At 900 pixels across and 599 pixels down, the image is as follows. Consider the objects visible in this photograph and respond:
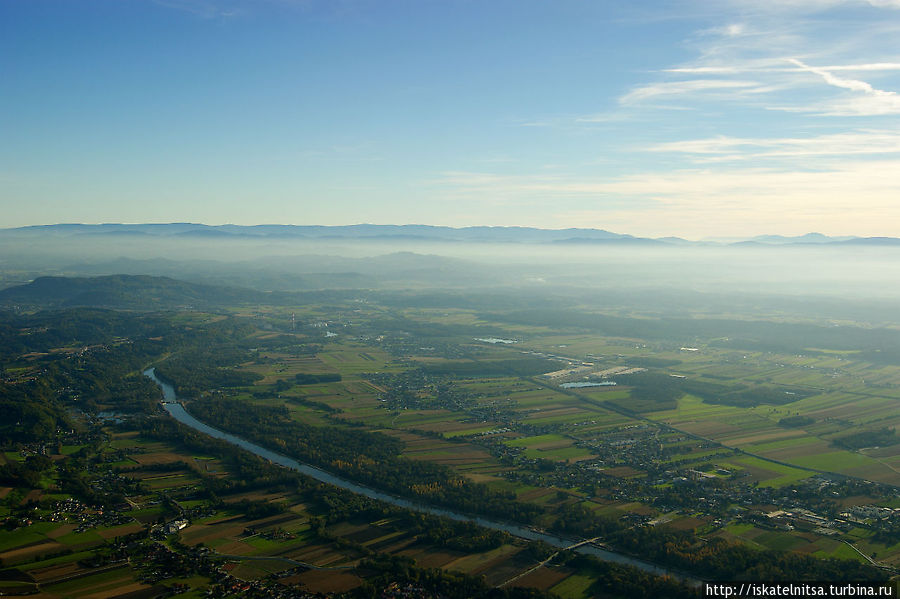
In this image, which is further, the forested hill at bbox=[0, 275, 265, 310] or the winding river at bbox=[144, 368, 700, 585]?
the forested hill at bbox=[0, 275, 265, 310]

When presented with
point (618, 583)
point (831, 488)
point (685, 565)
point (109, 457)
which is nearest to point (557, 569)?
point (618, 583)

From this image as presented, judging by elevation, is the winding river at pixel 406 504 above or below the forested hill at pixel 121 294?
below

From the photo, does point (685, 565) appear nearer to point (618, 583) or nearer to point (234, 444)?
point (618, 583)

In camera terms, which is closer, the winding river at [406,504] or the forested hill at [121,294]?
the winding river at [406,504]

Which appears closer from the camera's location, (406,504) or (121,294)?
(406,504)
